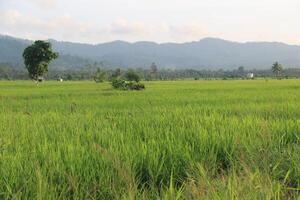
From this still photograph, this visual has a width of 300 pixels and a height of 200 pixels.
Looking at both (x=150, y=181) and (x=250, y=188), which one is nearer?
(x=250, y=188)

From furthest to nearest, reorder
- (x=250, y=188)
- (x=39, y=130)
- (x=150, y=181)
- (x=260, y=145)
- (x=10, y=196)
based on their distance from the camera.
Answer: (x=39, y=130)
(x=260, y=145)
(x=150, y=181)
(x=10, y=196)
(x=250, y=188)

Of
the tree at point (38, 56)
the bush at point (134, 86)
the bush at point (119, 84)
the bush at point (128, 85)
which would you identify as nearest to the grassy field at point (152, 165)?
the bush at point (134, 86)

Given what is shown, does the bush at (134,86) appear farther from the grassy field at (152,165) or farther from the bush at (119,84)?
the grassy field at (152,165)

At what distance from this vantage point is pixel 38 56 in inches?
2137

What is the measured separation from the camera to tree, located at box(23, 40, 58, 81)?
54.2 m

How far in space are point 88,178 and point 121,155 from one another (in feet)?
2.40

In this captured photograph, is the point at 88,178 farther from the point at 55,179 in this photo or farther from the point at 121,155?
the point at 121,155

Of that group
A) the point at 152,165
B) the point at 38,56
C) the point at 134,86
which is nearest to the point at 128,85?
the point at 134,86

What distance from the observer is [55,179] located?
12.9 ft

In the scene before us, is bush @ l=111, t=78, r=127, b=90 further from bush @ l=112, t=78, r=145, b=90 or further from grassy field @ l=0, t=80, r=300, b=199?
grassy field @ l=0, t=80, r=300, b=199

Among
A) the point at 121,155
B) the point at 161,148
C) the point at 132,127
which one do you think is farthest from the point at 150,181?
the point at 132,127

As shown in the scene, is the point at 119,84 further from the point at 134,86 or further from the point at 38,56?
the point at 38,56

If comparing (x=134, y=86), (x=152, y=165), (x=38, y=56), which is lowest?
(x=134, y=86)

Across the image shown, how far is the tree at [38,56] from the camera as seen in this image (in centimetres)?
5425
